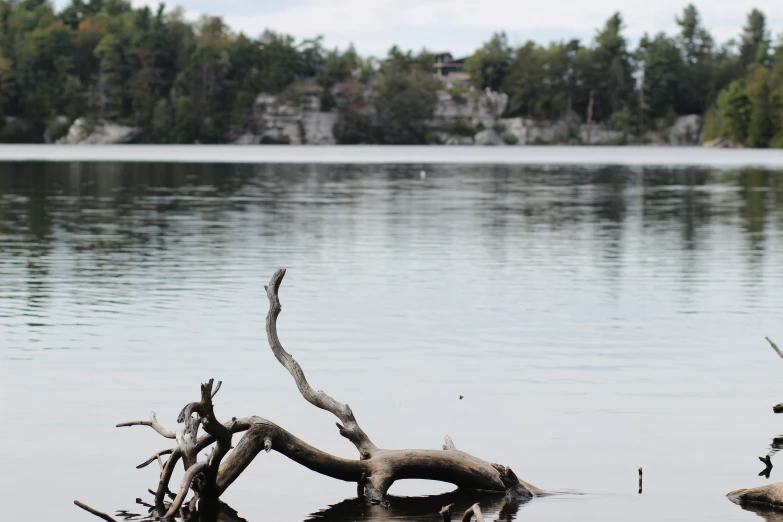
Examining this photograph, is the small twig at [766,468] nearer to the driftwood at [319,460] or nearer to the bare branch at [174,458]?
the driftwood at [319,460]

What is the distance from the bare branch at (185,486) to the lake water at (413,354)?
3.09 ft

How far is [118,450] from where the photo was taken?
14.3 meters

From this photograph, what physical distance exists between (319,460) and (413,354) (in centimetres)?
801

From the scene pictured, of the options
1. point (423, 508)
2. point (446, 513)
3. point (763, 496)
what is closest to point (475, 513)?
point (446, 513)

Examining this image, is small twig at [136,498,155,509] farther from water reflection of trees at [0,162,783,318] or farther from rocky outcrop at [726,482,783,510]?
water reflection of trees at [0,162,783,318]

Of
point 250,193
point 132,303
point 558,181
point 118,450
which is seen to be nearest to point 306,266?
point 132,303

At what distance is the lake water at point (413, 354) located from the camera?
13195mm

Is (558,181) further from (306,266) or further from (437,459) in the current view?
(437,459)

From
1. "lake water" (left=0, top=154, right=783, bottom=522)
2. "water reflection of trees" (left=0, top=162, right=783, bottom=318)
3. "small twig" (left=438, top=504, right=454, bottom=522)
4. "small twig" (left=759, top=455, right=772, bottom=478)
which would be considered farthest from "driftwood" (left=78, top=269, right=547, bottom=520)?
"water reflection of trees" (left=0, top=162, right=783, bottom=318)

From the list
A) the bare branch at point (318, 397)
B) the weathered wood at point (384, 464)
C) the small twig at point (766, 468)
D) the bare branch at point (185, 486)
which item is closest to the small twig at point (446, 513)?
the weathered wood at point (384, 464)

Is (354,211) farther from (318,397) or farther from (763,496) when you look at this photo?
(763,496)

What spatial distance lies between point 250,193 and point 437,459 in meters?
57.9

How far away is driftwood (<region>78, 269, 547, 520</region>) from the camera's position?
11789 mm

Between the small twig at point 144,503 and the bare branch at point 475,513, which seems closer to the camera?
the bare branch at point 475,513
